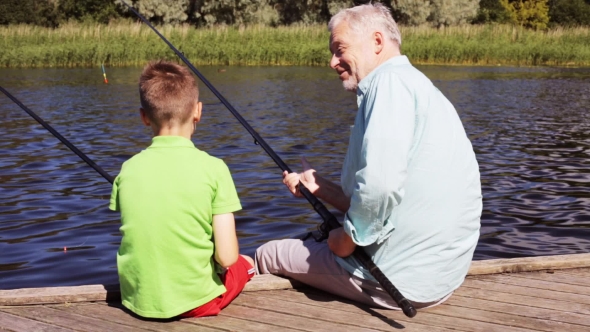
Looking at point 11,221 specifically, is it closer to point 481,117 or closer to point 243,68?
point 481,117

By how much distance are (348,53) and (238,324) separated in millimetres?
1061

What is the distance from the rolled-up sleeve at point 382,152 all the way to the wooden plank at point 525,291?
0.93 m

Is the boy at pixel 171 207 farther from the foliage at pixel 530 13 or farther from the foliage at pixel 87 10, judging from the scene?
the foliage at pixel 530 13

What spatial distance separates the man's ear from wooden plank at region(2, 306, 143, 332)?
51.7 inches

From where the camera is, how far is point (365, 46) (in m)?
3.12

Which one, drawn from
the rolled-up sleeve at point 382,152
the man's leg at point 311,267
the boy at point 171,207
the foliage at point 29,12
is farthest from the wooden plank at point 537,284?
the foliage at point 29,12

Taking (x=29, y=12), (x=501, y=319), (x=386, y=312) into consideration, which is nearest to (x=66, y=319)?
(x=386, y=312)

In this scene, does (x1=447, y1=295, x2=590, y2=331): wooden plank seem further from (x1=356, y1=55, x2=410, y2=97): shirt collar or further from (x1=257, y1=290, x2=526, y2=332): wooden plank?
(x1=356, y1=55, x2=410, y2=97): shirt collar

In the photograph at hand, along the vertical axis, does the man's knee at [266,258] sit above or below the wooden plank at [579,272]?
above

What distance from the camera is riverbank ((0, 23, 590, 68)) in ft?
86.5

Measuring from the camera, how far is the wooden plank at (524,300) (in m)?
3.45

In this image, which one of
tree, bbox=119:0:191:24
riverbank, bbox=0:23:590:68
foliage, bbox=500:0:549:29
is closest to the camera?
riverbank, bbox=0:23:590:68

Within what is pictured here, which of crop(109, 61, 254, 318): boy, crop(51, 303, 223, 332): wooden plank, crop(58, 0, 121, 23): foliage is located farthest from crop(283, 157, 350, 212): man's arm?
crop(58, 0, 121, 23): foliage

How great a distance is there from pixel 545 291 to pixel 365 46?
1.35 meters
